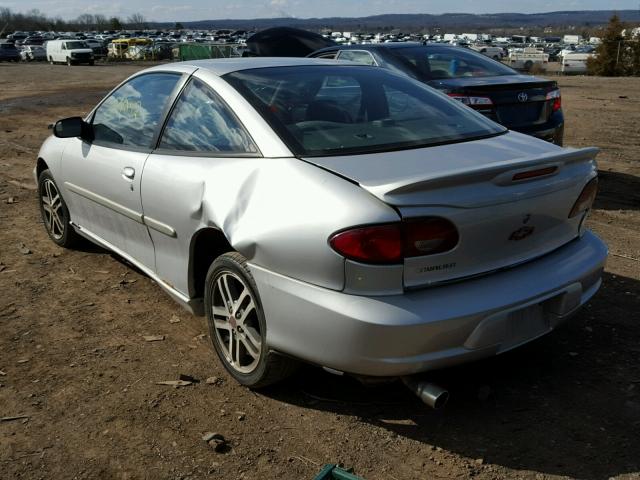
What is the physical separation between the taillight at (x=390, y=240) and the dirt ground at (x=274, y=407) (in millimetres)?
895

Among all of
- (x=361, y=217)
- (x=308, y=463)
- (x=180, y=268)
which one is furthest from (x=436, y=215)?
(x=180, y=268)

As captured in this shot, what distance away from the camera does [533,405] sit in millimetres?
3197

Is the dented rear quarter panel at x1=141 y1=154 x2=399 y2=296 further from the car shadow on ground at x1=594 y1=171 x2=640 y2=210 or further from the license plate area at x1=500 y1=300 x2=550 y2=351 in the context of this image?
the car shadow on ground at x1=594 y1=171 x2=640 y2=210

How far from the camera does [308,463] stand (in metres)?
2.82

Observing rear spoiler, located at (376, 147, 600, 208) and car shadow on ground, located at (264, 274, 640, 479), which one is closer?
rear spoiler, located at (376, 147, 600, 208)

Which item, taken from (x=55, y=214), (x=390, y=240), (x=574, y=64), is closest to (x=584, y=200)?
(x=390, y=240)

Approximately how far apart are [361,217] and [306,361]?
0.71m

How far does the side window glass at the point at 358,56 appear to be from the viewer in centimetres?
788

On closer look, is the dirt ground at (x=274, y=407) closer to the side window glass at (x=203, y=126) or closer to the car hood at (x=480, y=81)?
the side window glass at (x=203, y=126)

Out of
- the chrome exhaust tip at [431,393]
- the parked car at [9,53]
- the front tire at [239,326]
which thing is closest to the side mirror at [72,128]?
the front tire at [239,326]

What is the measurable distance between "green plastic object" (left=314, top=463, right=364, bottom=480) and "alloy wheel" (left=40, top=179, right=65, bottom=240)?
3.61m

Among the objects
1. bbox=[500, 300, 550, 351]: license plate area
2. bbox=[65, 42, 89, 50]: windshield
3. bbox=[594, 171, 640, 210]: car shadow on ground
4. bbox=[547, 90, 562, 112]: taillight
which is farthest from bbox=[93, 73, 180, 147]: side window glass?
bbox=[65, 42, 89, 50]: windshield

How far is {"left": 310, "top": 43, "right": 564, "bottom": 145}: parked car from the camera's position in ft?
21.5

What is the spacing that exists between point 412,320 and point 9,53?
56.4 m
